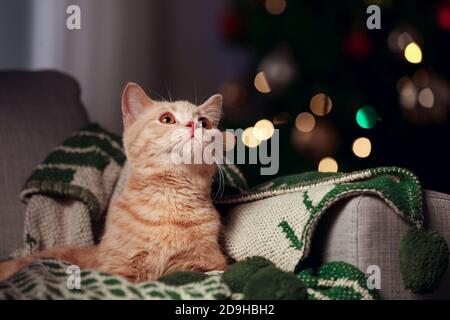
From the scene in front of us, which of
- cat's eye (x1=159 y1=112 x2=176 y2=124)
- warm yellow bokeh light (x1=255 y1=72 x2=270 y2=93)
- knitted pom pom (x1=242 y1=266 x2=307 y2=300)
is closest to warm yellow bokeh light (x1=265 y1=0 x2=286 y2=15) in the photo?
warm yellow bokeh light (x1=255 y1=72 x2=270 y2=93)

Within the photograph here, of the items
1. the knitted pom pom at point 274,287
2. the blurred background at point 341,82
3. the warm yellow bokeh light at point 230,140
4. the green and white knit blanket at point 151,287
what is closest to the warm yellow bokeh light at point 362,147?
the blurred background at point 341,82

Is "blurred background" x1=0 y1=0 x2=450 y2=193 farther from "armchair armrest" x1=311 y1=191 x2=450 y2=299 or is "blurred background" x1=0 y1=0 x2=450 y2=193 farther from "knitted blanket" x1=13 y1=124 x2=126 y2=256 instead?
"armchair armrest" x1=311 y1=191 x2=450 y2=299

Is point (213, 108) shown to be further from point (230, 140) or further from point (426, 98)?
point (426, 98)

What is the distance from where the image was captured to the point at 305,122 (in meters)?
2.35

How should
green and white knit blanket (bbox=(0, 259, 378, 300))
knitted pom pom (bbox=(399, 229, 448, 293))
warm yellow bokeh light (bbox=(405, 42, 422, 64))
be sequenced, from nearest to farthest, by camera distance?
green and white knit blanket (bbox=(0, 259, 378, 300)), knitted pom pom (bbox=(399, 229, 448, 293)), warm yellow bokeh light (bbox=(405, 42, 422, 64))

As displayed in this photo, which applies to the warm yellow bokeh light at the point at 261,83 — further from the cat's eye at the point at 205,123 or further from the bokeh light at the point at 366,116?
the cat's eye at the point at 205,123

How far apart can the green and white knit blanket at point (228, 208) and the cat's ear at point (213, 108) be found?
0.16 meters

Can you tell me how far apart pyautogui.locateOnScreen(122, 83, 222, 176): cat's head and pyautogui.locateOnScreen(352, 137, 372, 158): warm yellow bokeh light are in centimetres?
101

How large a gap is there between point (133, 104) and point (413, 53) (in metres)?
1.21

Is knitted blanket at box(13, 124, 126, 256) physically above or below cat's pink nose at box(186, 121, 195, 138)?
below

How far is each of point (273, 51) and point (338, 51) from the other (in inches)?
9.8

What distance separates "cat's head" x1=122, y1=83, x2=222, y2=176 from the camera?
135 centimetres
